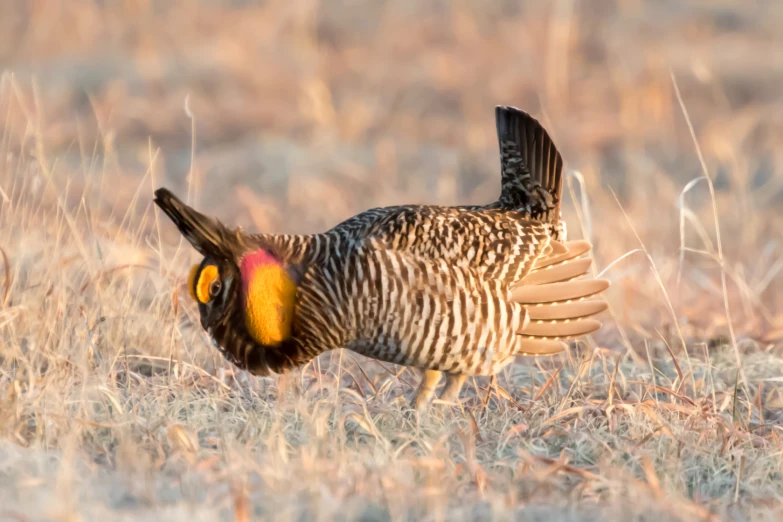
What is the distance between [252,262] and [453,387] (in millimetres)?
860

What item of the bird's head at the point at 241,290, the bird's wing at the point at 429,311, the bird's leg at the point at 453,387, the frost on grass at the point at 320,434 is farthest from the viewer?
the bird's leg at the point at 453,387

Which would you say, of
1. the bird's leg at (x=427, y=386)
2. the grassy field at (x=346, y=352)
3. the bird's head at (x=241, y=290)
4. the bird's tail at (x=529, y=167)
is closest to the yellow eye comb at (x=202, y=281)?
the bird's head at (x=241, y=290)

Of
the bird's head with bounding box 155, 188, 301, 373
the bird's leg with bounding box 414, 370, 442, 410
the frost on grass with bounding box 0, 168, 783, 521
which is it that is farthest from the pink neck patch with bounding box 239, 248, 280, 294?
the bird's leg with bounding box 414, 370, 442, 410

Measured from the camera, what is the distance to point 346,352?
188 inches

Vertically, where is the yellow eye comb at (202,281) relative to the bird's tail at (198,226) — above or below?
below

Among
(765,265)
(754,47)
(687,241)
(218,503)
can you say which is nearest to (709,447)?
(218,503)

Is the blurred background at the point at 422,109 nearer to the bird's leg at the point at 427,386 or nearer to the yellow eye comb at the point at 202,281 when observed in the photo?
the yellow eye comb at the point at 202,281

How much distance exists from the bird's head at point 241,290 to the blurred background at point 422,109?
91cm

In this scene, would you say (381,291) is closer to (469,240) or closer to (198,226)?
(469,240)

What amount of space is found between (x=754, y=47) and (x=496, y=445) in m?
13.3

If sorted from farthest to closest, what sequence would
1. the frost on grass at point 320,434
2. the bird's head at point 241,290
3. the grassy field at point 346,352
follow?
the bird's head at point 241,290 → the grassy field at point 346,352 → the frost on grass at point 320,434

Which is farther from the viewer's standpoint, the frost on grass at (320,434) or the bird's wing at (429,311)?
the bird's wing at (429,311)

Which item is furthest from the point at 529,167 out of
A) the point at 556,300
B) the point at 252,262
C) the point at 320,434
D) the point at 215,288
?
the point at 320,434

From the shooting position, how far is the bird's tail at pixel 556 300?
405cm
